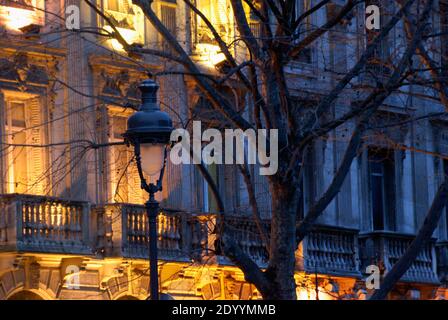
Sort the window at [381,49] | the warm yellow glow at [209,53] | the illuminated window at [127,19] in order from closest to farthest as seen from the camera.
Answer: the window at [381,49] < the illuminated window at [127,19] < the warm yellow glow at [209,53]

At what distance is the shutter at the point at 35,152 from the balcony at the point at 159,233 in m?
1.67

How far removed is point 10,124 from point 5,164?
85 centimetres

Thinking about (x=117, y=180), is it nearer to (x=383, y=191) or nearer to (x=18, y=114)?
(x=18, y=114)

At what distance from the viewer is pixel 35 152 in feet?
109

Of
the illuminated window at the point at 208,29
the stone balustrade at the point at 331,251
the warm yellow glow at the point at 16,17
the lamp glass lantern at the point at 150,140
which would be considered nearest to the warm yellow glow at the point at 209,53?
the illuminated window at the point at 208,29

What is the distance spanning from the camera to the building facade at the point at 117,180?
3269cm

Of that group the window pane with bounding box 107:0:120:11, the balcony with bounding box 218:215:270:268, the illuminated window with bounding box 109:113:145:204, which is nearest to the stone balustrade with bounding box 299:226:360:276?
the balcony with bounding box 218:215:270:268

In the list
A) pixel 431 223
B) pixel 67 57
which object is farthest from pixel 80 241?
pixel 431 223

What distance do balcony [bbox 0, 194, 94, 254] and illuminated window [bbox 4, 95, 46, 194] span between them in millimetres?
424

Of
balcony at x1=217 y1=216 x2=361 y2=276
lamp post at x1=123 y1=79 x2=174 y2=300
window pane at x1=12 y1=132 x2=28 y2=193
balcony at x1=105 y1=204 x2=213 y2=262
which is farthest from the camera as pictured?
balcony at x1=217 y1=216 x2=361 y2=276

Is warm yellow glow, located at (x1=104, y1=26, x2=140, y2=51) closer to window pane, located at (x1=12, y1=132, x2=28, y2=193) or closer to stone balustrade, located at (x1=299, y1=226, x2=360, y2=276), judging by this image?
window pane, located at (x1=12, y1=132, x2=28, y2=193)

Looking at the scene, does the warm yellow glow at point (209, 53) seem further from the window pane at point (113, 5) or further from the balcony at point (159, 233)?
the balcony at point (159, 233)

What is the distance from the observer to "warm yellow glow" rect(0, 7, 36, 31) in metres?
32.8
